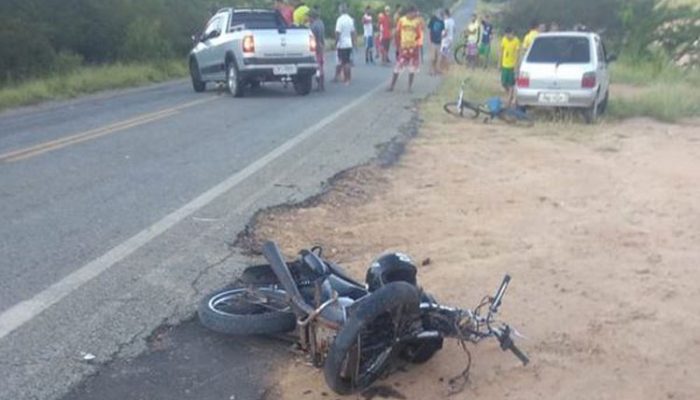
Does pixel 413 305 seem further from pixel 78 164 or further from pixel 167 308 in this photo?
pixel 78 164

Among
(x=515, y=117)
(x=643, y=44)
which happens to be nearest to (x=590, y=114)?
(x=515, y=117)

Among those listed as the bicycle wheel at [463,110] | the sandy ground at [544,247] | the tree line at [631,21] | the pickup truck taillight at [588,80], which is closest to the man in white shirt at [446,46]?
the tree line at [631,21]

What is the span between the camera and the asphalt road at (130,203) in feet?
17.4

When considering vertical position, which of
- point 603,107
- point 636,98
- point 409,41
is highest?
point 409,41

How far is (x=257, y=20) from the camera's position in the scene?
63.2 ft

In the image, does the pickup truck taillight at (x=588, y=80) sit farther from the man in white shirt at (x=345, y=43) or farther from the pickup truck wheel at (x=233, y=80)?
the man in white shirt at (x=345, y=43)

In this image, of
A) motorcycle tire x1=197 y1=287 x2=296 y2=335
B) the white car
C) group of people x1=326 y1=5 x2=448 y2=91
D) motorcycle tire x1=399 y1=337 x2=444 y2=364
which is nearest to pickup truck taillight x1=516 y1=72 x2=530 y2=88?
the white car

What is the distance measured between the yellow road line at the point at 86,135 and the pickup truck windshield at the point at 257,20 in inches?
117

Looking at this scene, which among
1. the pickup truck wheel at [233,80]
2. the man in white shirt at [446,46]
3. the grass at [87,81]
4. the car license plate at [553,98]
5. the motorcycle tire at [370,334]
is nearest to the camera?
the motorcycle tire at [370,334]

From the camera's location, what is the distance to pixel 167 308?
5.76 meters

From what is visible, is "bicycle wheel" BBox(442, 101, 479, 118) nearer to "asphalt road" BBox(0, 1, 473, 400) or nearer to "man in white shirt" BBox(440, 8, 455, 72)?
"asphalt road" BBox(0, 1, 473, 400)

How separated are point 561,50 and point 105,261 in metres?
11.7

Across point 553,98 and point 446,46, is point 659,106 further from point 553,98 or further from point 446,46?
point 446,46

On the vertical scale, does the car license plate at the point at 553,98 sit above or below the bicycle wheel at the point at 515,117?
above
